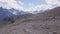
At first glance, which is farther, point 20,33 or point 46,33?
point 20,33

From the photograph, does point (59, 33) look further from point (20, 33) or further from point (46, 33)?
point (20, 33)

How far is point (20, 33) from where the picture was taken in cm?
4500

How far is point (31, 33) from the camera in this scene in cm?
4197

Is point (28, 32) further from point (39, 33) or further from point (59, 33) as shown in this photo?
point (59, 33)

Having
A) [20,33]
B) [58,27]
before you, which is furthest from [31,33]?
[58,27]

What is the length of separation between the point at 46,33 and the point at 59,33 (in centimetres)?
296

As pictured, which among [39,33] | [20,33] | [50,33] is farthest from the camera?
[20,33]

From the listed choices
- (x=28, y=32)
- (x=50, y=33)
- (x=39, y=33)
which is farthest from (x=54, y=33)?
(x=28, y=32)

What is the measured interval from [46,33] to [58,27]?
26.0 feet

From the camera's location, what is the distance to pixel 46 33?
129 ft

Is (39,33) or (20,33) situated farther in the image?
(20,33)

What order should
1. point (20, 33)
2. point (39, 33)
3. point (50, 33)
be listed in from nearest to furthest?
point (50, 33), point (39, 33), point (20, 33)

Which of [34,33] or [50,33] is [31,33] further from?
[50,33]

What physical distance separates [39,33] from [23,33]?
15.2 ft
